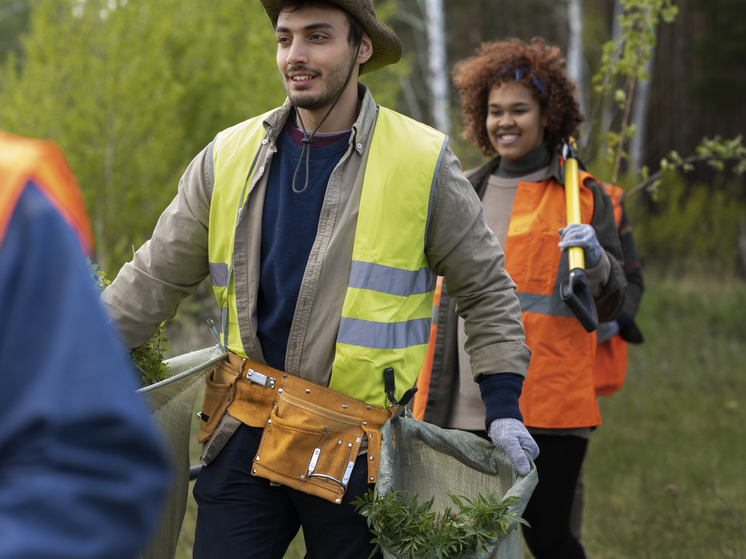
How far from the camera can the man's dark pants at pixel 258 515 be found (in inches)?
91.8

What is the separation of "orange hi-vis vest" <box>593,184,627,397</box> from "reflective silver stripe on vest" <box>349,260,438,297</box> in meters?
1.68

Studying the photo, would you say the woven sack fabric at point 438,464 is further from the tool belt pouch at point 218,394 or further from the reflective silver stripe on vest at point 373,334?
the tool belt pouch at point 218,394

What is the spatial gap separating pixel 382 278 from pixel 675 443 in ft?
15.9

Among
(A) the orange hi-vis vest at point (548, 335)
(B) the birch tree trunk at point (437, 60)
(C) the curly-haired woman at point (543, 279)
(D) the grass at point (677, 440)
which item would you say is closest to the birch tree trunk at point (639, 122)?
(B) the birch tree trunk at point (437, 60)

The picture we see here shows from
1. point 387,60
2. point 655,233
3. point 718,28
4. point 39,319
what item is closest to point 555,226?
point 387,60

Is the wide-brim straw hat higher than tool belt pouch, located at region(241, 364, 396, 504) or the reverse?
higher

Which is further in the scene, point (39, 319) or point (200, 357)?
point (200, 357)

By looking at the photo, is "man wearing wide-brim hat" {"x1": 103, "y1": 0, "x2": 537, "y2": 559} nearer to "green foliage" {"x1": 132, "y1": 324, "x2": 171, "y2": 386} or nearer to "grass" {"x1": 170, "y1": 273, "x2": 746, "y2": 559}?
"green foliage" {"x1": 132, "y1": 324, "x2": 171, "y2": 386}

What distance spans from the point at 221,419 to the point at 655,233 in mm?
12474

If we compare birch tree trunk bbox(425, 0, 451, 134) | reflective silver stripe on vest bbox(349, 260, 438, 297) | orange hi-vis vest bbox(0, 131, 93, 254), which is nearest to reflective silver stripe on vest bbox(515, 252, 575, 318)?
reflective silver stripe on vest bbox(349, 260, 438, 297)

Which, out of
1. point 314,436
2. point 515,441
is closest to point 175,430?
point 314,436

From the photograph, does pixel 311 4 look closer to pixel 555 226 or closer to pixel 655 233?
pixel 555 226

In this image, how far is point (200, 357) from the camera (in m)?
2.57

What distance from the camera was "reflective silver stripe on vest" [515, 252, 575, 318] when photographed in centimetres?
326
